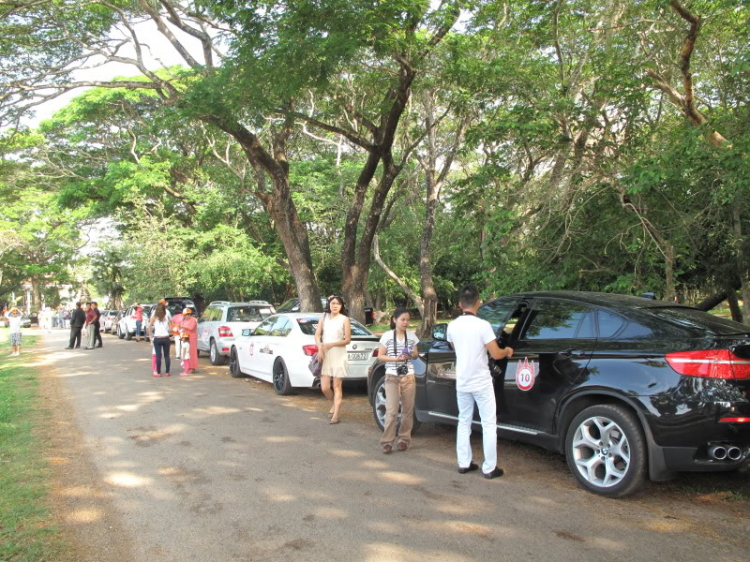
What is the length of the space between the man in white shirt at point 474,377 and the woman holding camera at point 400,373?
981 millimetres

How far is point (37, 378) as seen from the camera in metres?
13.0

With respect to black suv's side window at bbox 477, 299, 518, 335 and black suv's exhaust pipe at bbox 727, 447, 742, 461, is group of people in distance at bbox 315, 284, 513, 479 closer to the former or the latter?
black suv's side window at bbox 477, 299, 518, 335

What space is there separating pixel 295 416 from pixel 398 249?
18.4 meters

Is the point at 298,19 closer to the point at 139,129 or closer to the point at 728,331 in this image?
the point at 728,331

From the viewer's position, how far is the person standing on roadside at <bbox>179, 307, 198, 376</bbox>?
13250 millimetres

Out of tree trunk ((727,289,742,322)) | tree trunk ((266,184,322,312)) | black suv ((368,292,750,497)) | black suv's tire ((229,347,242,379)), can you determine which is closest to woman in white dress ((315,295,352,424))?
black suv ((368,292,750,497))

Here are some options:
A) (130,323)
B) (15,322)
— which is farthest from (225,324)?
(130,323)

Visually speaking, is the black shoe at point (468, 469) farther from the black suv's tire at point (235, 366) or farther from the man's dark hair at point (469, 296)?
the black suv's tire at point (235, 366)

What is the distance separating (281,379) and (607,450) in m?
6.52

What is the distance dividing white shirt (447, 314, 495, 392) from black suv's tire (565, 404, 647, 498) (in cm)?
87

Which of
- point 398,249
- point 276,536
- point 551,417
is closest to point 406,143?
point 398,249

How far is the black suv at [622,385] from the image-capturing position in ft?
14.6

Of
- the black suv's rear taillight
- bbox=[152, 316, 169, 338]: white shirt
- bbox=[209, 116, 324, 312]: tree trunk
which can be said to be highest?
bbox=[209, 116, 324, 312]: tree trunk

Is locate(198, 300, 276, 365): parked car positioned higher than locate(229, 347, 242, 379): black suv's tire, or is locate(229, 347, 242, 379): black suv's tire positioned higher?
locate(198, 300, 276, 365): parked car
